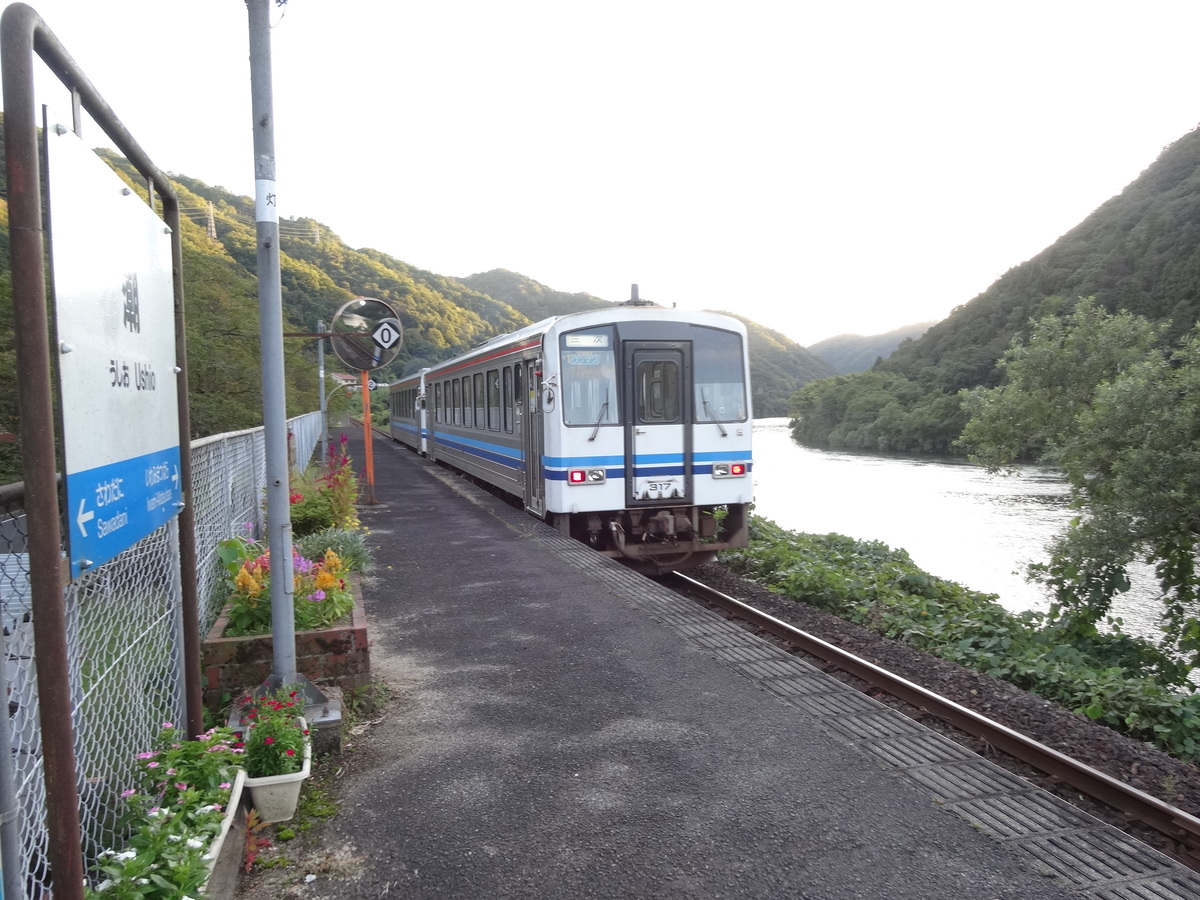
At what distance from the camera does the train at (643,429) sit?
9.58 meters

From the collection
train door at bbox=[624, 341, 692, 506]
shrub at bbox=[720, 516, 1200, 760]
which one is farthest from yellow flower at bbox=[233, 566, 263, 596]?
shrub at bbox=[720, 516, 1200, 760]

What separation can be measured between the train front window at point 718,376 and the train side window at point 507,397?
3.06m

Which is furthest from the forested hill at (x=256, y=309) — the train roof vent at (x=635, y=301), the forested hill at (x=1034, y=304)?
the forested hill at (x=1034, y=304)

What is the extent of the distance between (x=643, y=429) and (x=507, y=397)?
3046 mm

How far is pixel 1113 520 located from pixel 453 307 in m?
78.1

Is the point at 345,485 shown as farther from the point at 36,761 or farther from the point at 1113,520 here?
the point at 1113,520

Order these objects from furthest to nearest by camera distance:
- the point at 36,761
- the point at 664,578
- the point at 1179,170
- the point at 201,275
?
the point at 1179,170
the point at 201,275
the point at 664,578
the point at 36,761

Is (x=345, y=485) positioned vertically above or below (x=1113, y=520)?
above

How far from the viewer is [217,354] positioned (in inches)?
661

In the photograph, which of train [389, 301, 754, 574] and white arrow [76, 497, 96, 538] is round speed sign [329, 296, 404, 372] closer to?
train [389, 301, 754, 574]

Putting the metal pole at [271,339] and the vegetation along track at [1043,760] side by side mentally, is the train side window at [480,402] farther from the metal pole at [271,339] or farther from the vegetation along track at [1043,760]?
the metal pole at [271,339]

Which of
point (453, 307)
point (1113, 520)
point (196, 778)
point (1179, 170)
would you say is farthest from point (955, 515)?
point (453, 307)

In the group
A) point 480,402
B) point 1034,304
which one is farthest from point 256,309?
point 1034,304

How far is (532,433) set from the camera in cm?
1068
